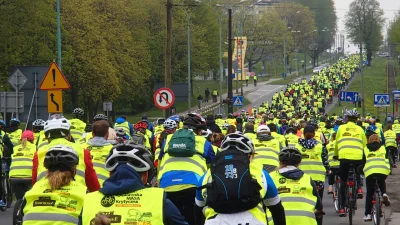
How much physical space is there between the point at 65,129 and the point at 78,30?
5195 centimetres

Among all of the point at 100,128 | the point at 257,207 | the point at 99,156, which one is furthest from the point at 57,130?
the point at 257,207

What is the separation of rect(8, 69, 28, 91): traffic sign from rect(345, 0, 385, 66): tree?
151860mm

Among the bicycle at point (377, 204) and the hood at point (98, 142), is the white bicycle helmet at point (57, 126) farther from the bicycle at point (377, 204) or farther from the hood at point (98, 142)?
the bicycle at point (377, 204)

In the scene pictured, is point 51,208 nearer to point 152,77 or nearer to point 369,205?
point 369,205

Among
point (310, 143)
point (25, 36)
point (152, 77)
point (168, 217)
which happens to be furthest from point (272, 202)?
point (152, 77)

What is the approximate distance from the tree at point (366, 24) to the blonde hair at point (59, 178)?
553 feet

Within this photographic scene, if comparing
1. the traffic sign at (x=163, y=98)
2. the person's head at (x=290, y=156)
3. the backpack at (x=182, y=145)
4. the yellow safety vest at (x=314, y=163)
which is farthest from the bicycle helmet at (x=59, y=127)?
the traffic sign at (x=163, y=98)

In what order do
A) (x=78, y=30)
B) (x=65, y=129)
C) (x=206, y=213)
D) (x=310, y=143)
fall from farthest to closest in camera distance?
(x=78, y=30) < (x=310, y=143) < (x=65, y=129) < (x=206, y=213)

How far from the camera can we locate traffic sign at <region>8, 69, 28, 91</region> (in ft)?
80.3

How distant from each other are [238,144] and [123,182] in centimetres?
152

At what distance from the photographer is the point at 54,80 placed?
70.3ft

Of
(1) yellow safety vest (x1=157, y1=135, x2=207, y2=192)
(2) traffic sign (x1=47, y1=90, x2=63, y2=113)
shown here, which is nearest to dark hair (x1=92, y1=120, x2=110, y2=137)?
(1) yellow safety vest (x1=157, y1=135, x2=207, y2=192)

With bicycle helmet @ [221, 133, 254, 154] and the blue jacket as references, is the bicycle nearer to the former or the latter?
bicycle helmet @ [221, 133, 254, 154]

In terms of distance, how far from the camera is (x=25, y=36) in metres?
52.8
